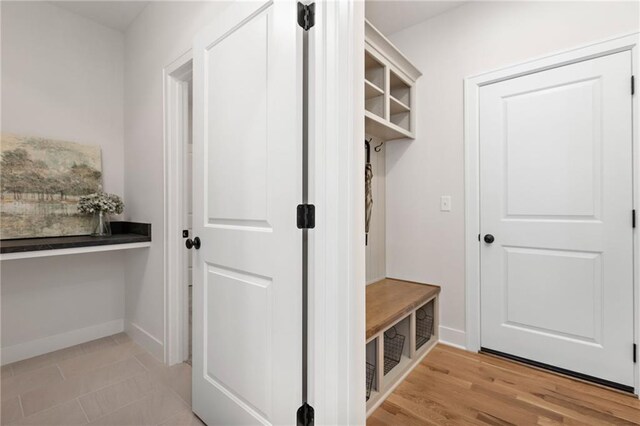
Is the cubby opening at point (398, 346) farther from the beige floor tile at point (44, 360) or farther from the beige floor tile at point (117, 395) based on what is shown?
the beige floor tile at point (44, 360)

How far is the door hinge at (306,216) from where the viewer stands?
112 centimetres

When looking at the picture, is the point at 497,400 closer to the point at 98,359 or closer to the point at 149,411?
the point at 149,411

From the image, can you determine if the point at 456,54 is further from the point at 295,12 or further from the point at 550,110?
the point at 295,12

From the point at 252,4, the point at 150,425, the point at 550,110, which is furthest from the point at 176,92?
the point at 550,110

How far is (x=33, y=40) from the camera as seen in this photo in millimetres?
2215

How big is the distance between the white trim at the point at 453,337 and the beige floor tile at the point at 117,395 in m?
2.07

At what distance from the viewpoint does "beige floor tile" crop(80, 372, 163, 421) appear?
160 centimetres

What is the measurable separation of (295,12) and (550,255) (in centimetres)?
214

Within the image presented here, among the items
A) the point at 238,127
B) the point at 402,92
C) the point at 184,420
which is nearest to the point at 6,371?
the point at 184,420

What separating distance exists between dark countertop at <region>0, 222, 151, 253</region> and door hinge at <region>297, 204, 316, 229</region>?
5.60 feet

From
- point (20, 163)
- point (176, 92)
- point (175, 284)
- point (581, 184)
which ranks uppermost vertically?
point (176, 92)

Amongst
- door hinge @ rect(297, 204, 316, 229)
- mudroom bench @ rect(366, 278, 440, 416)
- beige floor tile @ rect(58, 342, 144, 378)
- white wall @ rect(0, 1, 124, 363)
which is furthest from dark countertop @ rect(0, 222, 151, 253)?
mudroom bench @ rect(366, 278, 440, 416)

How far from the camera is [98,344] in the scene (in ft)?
7.80

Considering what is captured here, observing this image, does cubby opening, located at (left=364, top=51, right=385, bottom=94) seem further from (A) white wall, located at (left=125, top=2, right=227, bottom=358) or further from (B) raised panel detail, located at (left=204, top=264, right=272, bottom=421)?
(B) raised panel detail, located at (left=204, top=264, right=272, bottom=421)
